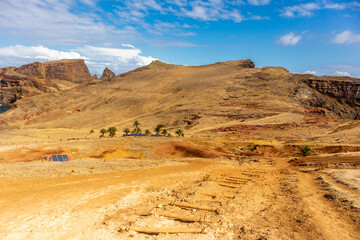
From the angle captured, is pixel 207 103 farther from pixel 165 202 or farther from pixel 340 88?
pixel 165 202

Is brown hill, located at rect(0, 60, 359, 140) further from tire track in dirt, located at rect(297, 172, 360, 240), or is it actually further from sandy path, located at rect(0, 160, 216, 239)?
tire track in dirt, located at rect(297, 172, 360, 240)

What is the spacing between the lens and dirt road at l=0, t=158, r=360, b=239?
787cm

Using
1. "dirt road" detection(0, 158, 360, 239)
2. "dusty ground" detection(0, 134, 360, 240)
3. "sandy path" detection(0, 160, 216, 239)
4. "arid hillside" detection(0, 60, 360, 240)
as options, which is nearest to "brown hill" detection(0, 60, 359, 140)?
"arid hillside" detection(0, 60, 360, 240)

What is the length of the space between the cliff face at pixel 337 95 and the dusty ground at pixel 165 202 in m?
67.9

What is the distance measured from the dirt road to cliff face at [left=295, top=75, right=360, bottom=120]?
7322 centimetres

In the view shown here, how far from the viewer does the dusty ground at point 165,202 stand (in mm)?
7977

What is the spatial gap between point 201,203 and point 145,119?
65740mm

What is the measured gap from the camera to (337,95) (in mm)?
82125

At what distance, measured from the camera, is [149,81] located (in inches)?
4872

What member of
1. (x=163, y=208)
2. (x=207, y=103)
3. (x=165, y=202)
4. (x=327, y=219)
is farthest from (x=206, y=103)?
(x=327, y=219)

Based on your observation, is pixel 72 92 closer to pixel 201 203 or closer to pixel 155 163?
pixel 155 163

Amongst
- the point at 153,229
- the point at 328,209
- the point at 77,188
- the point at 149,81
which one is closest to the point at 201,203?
the point at 153,229

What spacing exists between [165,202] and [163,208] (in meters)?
0.90

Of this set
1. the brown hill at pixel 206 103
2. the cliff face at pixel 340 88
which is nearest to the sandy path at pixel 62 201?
the brown hill at pixel 206 103
